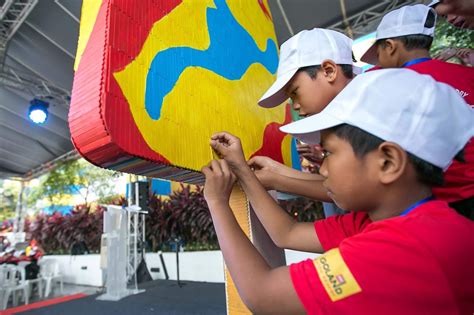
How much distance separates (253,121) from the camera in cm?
132

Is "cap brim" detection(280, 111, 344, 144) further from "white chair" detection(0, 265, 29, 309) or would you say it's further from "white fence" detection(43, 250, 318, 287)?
"white chair" detection(0, 265, 29, 309)

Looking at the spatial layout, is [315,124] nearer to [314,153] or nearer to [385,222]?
[385,222]

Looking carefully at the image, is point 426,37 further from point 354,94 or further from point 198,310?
point 198,310

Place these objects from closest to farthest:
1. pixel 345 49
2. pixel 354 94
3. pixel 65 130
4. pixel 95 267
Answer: pixel 354 94
pixel 345 49
pixel 95 267
pixel 65 130

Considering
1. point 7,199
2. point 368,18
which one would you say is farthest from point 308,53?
point 7,199

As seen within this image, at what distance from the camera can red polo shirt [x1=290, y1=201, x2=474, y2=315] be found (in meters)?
0.49

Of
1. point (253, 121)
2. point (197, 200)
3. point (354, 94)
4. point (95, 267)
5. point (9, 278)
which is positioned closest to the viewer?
point (354, 94)

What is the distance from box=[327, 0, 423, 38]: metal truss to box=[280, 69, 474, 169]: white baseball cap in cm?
504

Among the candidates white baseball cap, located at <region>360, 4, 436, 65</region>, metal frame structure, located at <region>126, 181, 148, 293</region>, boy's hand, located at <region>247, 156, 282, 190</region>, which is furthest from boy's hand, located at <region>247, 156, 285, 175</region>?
metal frame structure, located at <region>126, 181, 148, 293</region>

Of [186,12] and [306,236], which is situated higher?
[186,12]

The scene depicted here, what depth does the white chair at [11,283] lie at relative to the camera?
4.96 metres

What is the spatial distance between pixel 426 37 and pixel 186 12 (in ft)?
3.06

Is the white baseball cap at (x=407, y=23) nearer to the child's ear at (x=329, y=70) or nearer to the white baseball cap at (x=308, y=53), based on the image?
the white baseball cap at (x=308, y=53)

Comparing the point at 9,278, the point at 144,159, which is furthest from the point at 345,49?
the point at 9,278
